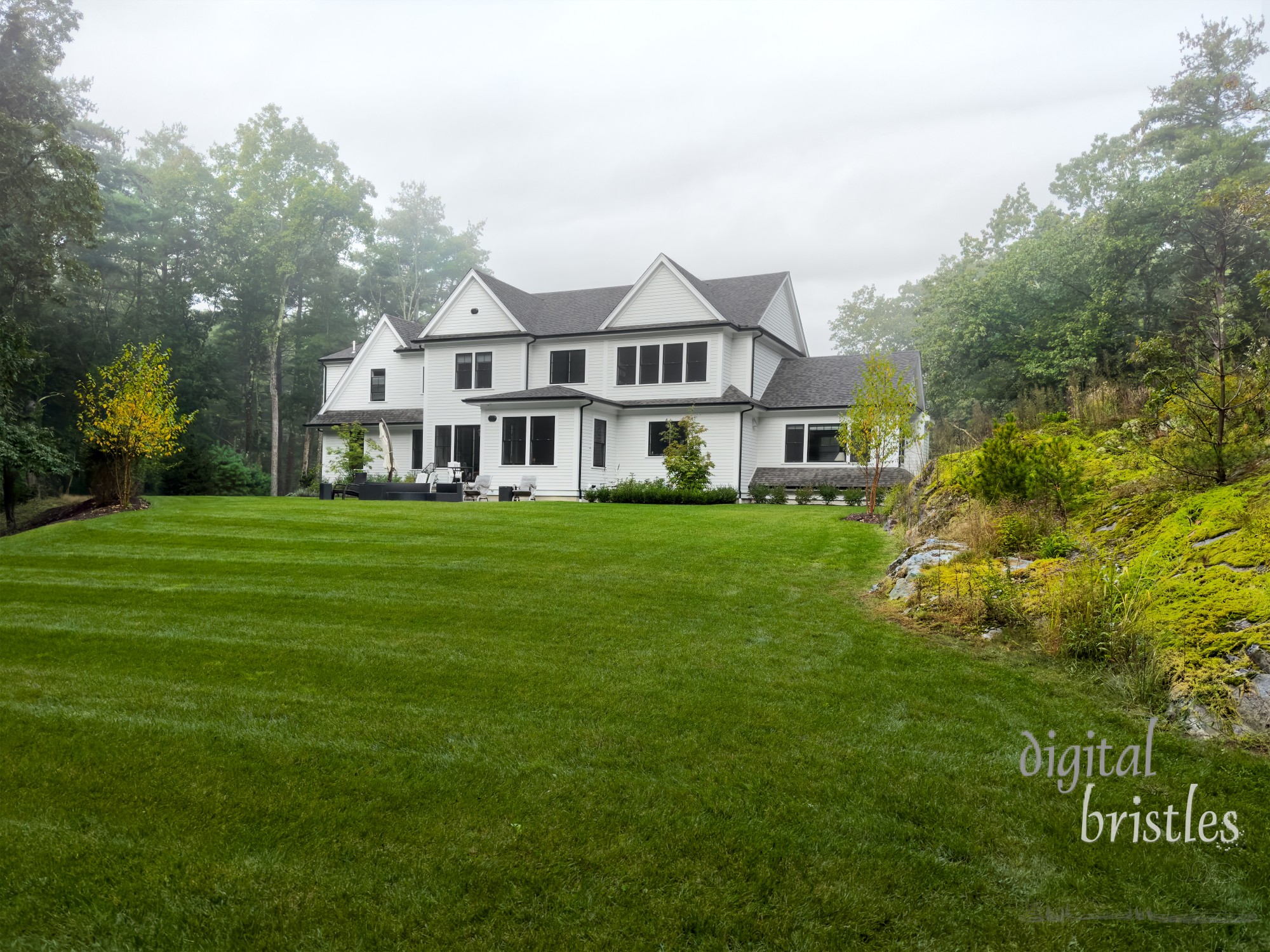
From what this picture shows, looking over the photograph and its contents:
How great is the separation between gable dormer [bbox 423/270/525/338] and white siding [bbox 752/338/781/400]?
30.4 ft

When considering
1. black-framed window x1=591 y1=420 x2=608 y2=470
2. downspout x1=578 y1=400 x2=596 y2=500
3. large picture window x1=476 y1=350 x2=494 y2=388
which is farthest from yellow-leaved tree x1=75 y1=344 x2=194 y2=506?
black-framed window x1=591 y1=420 x2=608 y2=470

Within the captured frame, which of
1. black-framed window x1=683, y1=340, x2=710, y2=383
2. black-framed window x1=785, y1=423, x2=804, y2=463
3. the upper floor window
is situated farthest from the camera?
the upper floor window

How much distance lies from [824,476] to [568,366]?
10.3 metres

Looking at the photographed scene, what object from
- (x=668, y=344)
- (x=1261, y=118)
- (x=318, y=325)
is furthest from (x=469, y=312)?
(x=1261, y=118)

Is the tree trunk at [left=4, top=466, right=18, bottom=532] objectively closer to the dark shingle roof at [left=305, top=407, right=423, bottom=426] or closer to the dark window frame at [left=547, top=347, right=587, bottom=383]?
the dark shingle roof at [left=305, top=407, right=423, bottom=426]

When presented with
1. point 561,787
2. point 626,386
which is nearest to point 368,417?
point 626,386

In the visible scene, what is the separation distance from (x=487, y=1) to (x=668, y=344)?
15.0 meters

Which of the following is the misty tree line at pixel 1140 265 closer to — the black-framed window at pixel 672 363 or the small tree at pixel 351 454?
the black-framed window at pixel 672 363

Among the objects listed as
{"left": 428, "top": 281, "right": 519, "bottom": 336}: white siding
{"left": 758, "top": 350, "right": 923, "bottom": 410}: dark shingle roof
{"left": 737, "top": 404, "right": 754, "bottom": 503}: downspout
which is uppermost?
{"left": 428, "top": 281, "right": 519, "bottom": 336}: white siding

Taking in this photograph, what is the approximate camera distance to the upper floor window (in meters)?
28.3

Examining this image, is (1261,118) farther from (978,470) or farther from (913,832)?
(913,832)

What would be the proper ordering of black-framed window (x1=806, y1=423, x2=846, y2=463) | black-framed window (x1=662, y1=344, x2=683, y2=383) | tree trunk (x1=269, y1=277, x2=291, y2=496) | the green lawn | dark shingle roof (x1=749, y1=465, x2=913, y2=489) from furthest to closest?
1. tree trunk (x1=269, y1=277, x2=291, y2=496)
2. black-framed window (x1=662, y1=344, x2=683, y2=383)
3. black-framed window (x1=806, y1=423, x2=846, y2=463)
4. dark shingle roof (x1=749, y1=465, x2=913, y2=489)
5. the green lawn

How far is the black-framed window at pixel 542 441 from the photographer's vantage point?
25.3 meters

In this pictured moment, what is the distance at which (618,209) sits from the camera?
244ft
